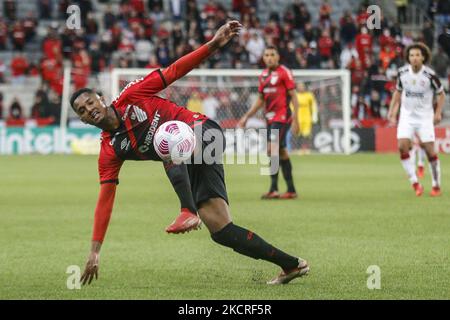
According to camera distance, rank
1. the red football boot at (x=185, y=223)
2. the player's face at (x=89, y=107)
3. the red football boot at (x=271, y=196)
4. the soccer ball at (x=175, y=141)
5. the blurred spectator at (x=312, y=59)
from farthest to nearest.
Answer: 1. the blurred spectator at (x=312, y=59)
2. the red football boot at (x=271, y=196)
3. the player's face at (x=89, y=107)
4. the soccer ball at (x=175, y=141)
5. the red football boot at (x=185, y=223)

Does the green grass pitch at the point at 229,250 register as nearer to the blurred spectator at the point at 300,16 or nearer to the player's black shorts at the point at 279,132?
the player's black shorts at the point at 279,132

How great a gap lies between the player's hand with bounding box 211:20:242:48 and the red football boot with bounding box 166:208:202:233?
1.36 meters

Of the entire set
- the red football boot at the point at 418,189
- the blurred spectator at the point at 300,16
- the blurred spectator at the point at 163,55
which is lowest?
the red football boot at the point at 418,189

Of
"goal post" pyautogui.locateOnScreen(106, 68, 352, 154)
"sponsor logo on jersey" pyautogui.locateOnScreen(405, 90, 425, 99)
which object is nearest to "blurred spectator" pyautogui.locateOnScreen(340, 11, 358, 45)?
"goal post" pyautogui.locateOnScreen(106, 68, 352, 154)

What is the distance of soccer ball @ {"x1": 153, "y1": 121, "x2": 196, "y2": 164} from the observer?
7.17m

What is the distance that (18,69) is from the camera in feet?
111

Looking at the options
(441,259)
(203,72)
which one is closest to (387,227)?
(441,259)

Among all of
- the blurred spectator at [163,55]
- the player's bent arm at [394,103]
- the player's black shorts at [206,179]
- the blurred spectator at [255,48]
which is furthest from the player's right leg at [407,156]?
the blurred spectator at [255,48]

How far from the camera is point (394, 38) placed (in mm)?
34781

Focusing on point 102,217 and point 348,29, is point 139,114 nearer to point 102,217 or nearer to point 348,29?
point 102,217

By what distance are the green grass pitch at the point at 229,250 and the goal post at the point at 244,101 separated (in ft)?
32.5

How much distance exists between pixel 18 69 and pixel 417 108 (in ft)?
65.8

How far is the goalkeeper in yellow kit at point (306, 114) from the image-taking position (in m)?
30.9
